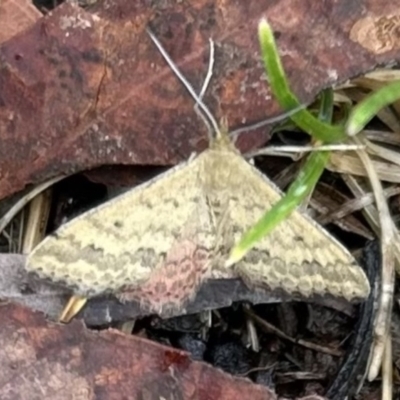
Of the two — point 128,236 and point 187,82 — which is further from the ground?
point 187,82

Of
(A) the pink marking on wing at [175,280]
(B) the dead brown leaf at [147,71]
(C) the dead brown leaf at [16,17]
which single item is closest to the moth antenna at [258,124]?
(B) the dead brown leaf at [147,71]

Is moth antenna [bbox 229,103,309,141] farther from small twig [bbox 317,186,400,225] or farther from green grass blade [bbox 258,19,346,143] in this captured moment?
small twig [bbox 317,186,400,225]

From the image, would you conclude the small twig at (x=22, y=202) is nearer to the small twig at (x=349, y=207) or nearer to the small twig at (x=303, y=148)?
the small twig at (x=303, y=148)

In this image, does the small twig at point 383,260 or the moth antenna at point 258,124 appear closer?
the moth antenna at point 258,124

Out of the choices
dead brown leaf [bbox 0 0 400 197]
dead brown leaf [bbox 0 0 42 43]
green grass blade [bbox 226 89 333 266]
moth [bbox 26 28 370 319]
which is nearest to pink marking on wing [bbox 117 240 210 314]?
moth [bbox 26 28 370 319]

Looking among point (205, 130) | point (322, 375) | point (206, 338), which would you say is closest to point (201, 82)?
point (205, 130)

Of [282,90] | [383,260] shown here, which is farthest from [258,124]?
[383,260]

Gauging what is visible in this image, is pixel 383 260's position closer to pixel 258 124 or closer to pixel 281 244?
pixel 281 244
